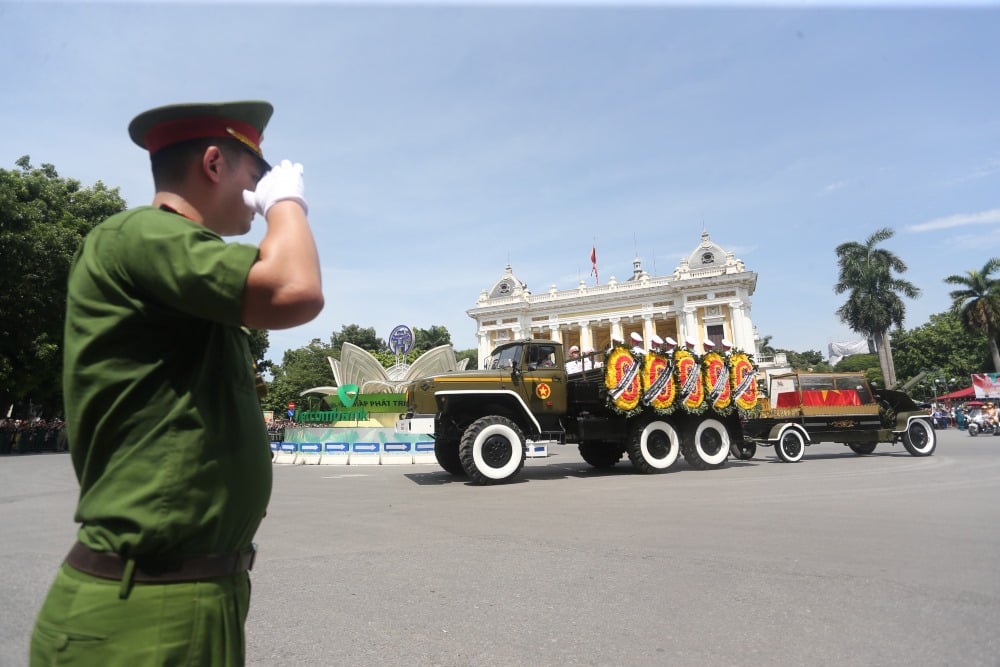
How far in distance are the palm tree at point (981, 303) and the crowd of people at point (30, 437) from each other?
180ft

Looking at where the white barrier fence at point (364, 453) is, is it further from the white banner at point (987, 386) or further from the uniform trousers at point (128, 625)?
the white banner at point (987, 386)

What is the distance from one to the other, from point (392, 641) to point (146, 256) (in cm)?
267

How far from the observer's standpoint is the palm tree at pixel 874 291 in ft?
143

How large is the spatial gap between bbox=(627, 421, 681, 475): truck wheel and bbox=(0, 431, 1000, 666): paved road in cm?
343

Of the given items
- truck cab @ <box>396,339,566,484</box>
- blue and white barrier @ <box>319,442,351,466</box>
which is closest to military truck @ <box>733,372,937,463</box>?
truck cab @ <box>396,339,566,484</box>

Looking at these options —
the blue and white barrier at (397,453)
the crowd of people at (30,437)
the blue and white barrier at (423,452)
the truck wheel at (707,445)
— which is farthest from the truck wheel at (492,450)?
the crowd of people at (30,437)

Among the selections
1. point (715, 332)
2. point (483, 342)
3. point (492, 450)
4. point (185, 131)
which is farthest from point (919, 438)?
point (483, 342)

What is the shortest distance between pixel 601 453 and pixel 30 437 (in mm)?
26323

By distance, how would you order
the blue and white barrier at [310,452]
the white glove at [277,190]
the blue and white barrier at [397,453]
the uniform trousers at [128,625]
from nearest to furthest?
1. the uniform trousers at [128,625]
2. the white glove at [277,190]
3. the blue and white barrier at [397,453]
4. the blue and white barrier at [310,452]

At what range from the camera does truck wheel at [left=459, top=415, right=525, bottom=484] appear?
33.2 feet

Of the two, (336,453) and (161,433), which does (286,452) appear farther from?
(161,433)

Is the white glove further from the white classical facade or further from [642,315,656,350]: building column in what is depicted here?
[642,315,656,350]: building column

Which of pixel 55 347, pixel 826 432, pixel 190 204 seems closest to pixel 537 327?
pixel 55 347

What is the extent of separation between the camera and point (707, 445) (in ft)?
41.7
